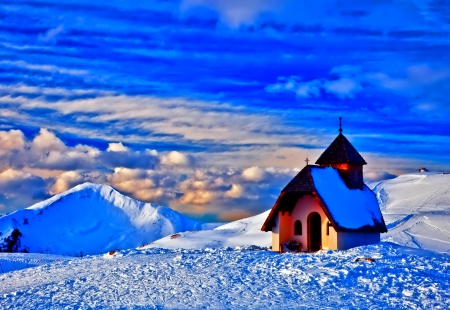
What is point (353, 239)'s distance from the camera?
34.0 m

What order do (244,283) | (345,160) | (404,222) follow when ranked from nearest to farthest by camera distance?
(244,283) → (345,160) → (404,222)

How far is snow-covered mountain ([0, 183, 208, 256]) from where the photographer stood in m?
113

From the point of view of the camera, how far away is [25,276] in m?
29.2

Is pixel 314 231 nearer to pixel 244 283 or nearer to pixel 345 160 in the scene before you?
pixel 345 160

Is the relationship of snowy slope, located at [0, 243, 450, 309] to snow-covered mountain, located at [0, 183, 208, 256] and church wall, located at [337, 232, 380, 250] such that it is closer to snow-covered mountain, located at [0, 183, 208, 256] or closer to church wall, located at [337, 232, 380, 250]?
church wall, located at [337, 232, 380, 250]

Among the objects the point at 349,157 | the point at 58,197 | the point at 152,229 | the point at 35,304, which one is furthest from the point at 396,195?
the point at 58,197

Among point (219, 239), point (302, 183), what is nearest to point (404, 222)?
point (219, 239)

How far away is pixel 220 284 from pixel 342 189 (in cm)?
1420

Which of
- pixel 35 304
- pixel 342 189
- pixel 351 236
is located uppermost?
pixel 342 189

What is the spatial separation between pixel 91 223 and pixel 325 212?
109 meters

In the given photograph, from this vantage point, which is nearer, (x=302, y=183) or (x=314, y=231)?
(x=302, y=183)

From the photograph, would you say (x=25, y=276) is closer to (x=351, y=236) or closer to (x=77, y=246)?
(x=351, y=236)

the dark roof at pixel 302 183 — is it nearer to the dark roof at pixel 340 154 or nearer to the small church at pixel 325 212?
the small church at pixel 325 212

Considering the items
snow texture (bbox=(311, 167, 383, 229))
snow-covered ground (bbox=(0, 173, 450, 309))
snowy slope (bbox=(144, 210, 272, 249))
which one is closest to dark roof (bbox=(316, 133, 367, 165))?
snow texture (bbox=(311, 167, 383, 229))
